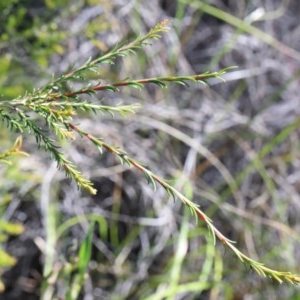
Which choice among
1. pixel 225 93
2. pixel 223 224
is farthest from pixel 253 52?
pixel 223 224

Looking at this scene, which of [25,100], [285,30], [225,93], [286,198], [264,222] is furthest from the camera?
[285,30]

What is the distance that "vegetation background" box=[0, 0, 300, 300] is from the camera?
4.85ft

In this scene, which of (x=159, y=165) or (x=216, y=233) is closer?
(x=216, y=233)

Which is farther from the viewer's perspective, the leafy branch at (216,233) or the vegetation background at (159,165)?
the vegetation background at (159,165)

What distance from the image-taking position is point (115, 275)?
5.09ft

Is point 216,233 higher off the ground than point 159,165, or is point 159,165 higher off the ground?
point 216,233

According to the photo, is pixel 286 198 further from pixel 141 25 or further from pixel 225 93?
pixel 141 25

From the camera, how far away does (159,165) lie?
5.76ft

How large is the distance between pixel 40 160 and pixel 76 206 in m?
0.15

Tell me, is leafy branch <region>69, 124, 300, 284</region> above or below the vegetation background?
above

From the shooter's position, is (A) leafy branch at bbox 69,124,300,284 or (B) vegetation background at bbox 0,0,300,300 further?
(B) vegetation background at bbox 0,0,300,300

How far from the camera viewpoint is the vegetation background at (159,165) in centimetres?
148

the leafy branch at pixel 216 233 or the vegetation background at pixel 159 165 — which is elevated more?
the leafy branch at pixel 216 233

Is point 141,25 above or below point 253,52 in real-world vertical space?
above
